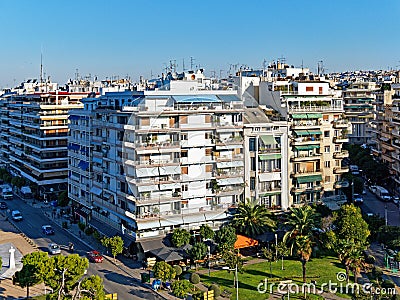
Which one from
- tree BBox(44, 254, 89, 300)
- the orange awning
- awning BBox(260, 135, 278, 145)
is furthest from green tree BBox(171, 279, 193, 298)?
awning BBox(260, 135, 278, 145)

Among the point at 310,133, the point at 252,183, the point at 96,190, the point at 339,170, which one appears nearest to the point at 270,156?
the point at 252,183

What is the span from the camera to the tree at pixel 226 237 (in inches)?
1292

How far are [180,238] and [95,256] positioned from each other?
19.9 feet

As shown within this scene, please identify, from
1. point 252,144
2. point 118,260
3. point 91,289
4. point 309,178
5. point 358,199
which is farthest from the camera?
point 358,199

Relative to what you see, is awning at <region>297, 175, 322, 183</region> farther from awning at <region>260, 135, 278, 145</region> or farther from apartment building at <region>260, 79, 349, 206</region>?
awning at <region>260, 135, 278, 145</region>

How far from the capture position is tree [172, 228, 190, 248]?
108ft

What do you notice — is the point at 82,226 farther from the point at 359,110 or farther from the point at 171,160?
the point at 359,110

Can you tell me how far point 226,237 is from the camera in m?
33.0

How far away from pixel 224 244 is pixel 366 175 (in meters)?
31.3

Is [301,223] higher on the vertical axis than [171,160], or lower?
lower

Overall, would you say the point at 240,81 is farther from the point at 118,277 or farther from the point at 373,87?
the point at 373,87

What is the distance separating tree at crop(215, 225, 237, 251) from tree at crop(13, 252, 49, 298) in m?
11.1

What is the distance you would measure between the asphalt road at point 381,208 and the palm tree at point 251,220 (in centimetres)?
1268

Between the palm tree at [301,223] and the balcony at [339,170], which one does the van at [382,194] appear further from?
the palm tree at [301,223]
